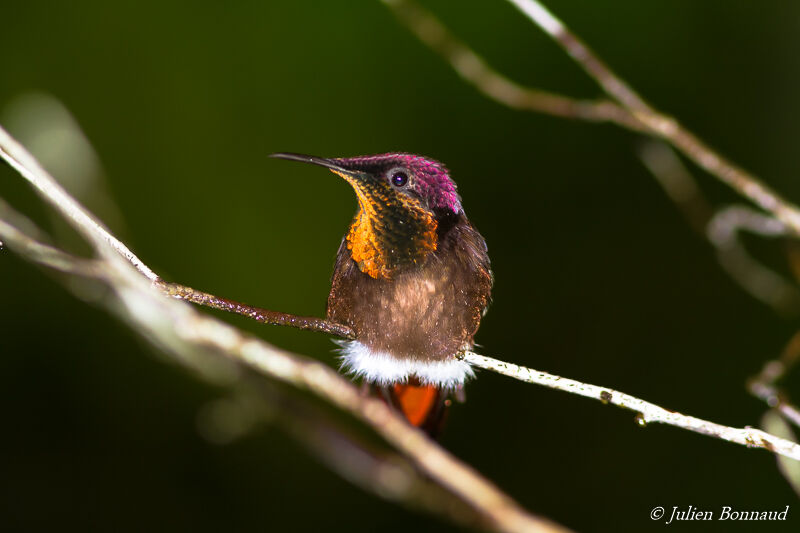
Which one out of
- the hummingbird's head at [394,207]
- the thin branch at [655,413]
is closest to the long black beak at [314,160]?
the hummingbird's head at [394,207]

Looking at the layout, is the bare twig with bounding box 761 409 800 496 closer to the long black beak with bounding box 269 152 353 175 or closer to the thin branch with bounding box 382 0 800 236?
the thin branch with bounding box 382 0 800 236

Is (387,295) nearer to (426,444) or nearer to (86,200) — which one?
(426,444)

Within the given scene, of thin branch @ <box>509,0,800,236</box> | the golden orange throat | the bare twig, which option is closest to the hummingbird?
the golden orange throat

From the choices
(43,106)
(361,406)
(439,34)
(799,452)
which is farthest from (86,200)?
(799,452)

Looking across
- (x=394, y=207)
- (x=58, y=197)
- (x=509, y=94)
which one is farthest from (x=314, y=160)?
(x=509, y=94)

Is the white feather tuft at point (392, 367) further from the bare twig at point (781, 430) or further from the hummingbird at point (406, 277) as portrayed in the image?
the bare twig at point (781, 430)
